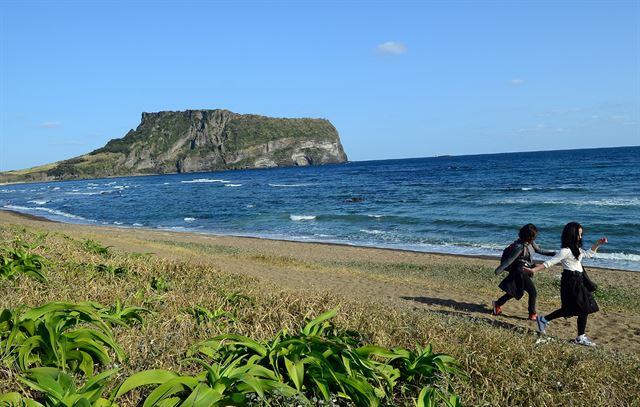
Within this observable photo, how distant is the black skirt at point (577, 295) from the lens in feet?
21.7

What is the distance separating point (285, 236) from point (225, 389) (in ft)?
73.4

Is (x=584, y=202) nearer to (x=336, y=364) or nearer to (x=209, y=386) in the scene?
(x=336, y=364)

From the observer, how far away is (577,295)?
6.62 m

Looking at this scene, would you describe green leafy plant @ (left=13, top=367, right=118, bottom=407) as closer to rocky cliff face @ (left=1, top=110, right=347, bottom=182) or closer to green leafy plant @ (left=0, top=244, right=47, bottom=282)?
green leafy plant @ (left=0, top=244, right=47, bottom=282)

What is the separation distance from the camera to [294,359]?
2625 millimetres

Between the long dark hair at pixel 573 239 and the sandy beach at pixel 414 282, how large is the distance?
47.1 inches

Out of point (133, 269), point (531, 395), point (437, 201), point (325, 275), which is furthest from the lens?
point (437, 201)

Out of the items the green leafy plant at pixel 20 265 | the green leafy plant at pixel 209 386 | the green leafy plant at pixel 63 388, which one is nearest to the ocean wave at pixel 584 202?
the green leafy plant at pixel 20 265

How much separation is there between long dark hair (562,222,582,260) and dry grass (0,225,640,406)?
271cm

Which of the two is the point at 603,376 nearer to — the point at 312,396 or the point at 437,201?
the point at 312,396

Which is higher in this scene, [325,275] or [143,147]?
[143,147]

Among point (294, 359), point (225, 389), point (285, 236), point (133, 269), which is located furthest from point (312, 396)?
point (285, 236)

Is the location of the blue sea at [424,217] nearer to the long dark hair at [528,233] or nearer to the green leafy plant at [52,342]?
the long dark hair at [528,233]

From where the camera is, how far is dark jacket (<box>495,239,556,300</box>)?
25.6ft
